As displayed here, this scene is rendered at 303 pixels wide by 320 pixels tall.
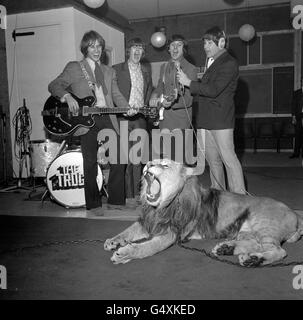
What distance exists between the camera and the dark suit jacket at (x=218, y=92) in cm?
351

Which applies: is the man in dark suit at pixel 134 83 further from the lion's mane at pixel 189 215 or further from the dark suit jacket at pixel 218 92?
the lion's mane at pixel 189 215

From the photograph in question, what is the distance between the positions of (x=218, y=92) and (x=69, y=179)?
1974 mm

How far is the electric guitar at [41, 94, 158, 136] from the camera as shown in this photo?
4066mm

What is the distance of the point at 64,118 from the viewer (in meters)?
4.21

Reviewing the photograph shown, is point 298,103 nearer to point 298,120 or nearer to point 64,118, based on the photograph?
point 298,120

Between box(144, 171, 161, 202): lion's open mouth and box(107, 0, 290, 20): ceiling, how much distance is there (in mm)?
7270

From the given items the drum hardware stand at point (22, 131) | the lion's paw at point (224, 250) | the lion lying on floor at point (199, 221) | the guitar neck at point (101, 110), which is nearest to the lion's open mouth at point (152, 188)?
the lion lying on floor at point (199, 221)

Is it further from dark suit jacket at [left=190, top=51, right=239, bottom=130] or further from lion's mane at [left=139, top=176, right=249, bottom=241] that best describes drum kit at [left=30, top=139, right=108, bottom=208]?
lion's mane at [left=139, top=176, right=249, bottom=241]

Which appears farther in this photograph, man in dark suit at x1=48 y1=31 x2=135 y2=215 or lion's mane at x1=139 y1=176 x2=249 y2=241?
man in dark suit at x1=48 y1=31 x2=135 y2=215

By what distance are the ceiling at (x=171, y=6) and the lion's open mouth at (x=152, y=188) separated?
7270 mm

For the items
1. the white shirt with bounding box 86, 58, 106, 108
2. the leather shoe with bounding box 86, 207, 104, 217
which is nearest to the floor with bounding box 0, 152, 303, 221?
the leather shoe with bounding box 86, 207, 104, 217
